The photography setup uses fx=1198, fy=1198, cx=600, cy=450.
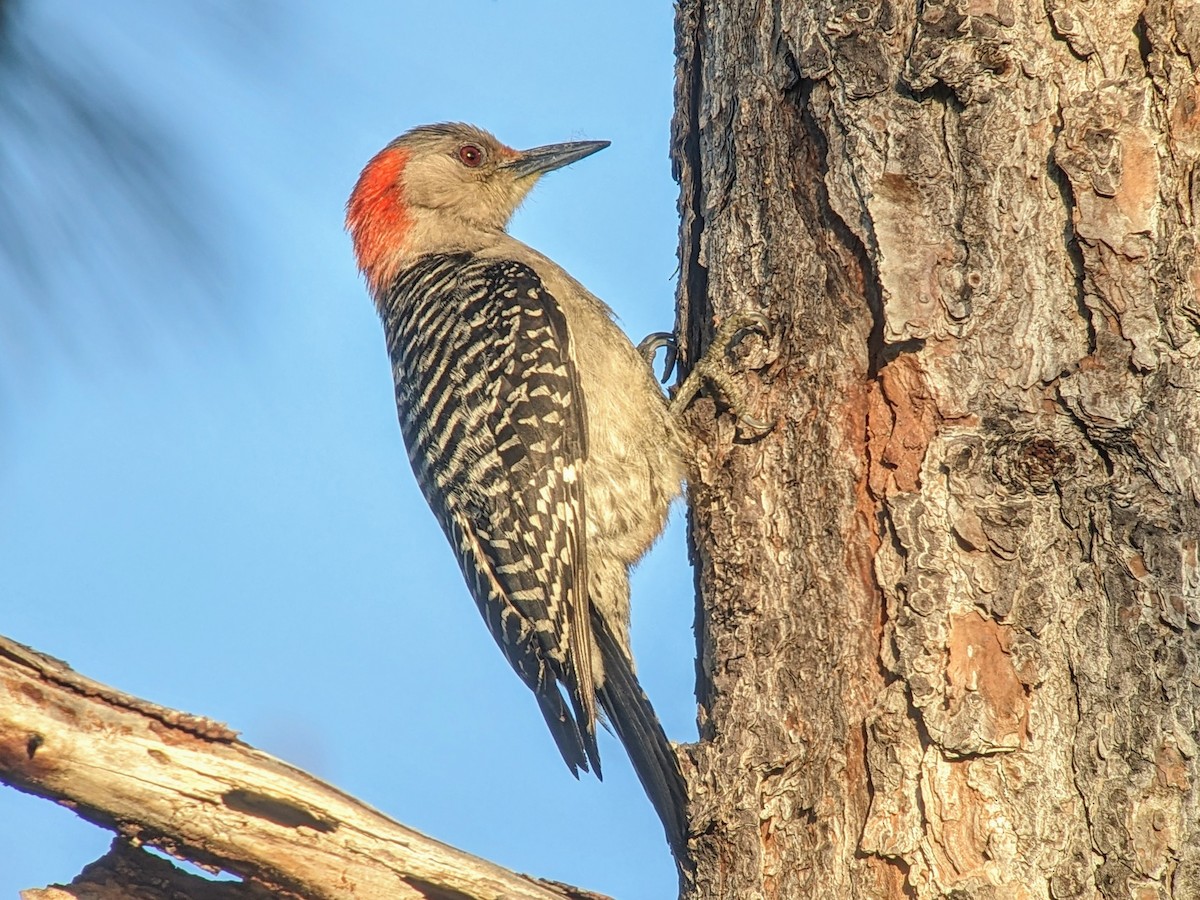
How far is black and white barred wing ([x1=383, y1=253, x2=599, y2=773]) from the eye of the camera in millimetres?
3877

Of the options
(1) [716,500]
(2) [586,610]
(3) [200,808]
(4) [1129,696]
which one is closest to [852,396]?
(1) [716,500]

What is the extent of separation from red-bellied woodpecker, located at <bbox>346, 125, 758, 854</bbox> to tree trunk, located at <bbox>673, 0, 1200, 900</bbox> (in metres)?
0.79

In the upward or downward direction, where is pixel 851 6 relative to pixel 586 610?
upward

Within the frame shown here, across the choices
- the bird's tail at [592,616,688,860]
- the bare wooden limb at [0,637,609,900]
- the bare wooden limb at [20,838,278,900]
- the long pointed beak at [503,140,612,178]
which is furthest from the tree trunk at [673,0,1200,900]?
the long pointed beak at [503,140,612,178]

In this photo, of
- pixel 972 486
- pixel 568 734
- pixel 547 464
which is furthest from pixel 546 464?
pixel 972 486

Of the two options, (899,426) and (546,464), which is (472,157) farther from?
(899,426)

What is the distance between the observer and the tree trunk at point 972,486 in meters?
2.39

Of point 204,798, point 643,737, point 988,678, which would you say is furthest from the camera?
point 643,737

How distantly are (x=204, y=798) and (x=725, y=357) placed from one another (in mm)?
1717

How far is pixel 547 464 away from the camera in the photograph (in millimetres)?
4051

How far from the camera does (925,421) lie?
2.67 metres

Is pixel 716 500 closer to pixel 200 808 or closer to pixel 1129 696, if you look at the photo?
pixel 1129 696

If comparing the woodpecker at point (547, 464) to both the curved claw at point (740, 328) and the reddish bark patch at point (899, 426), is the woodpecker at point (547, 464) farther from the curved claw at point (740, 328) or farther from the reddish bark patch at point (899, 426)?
the reddish bark patch at point (899, 426)

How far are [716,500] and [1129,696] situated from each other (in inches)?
45.9
